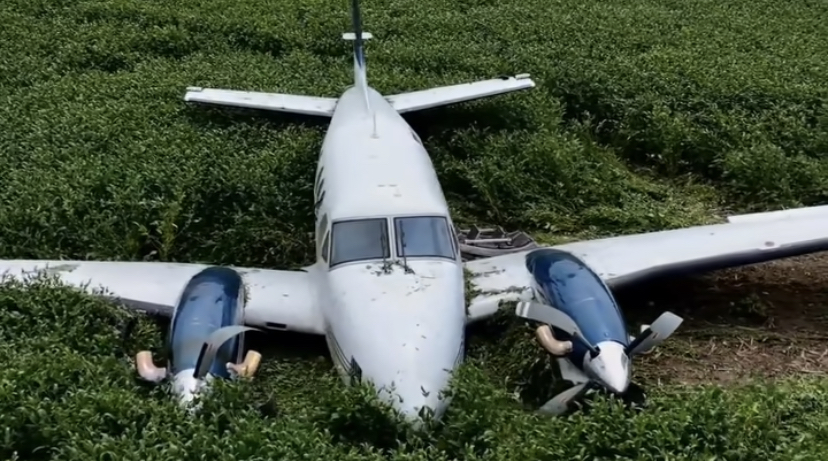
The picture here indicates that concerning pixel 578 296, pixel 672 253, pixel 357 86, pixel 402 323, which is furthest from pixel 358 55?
pixel 402 323

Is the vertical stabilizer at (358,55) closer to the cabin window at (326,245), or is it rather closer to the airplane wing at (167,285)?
the cabin window at (326,245)

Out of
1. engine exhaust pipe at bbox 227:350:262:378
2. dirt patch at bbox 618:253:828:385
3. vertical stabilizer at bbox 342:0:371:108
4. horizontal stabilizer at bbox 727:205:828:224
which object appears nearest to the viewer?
engine exhaust pipe at bbox 227:350:262:378

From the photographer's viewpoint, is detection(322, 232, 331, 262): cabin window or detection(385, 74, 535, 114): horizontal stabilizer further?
detection(385, 74, 535, 114): horizontal stabilizer

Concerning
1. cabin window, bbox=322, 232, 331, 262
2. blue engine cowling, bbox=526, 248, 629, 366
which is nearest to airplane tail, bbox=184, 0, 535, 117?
cabin window, bbox=322, 232, 331, 262

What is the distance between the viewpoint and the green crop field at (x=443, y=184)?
19.1ft

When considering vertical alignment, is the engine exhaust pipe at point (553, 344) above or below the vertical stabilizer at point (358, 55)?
below

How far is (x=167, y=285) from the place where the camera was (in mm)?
7859

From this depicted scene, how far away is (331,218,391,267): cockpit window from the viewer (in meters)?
7.27

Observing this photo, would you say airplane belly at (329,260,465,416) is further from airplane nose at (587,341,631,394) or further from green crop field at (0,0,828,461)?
airplane nose at (587,341,631,394)

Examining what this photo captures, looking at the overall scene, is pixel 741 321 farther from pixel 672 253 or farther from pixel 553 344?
pixel 553 344

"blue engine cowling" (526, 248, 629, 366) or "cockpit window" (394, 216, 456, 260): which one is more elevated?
"cockpit window" (394, 216, 456, 260)

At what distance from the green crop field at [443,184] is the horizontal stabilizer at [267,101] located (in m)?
0.33

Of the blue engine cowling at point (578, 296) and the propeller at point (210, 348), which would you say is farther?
the blue engine cowling at point (578, 296)

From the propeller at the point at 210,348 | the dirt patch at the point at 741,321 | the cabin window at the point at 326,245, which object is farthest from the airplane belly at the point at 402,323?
the dirt patch at the point at 741,321
